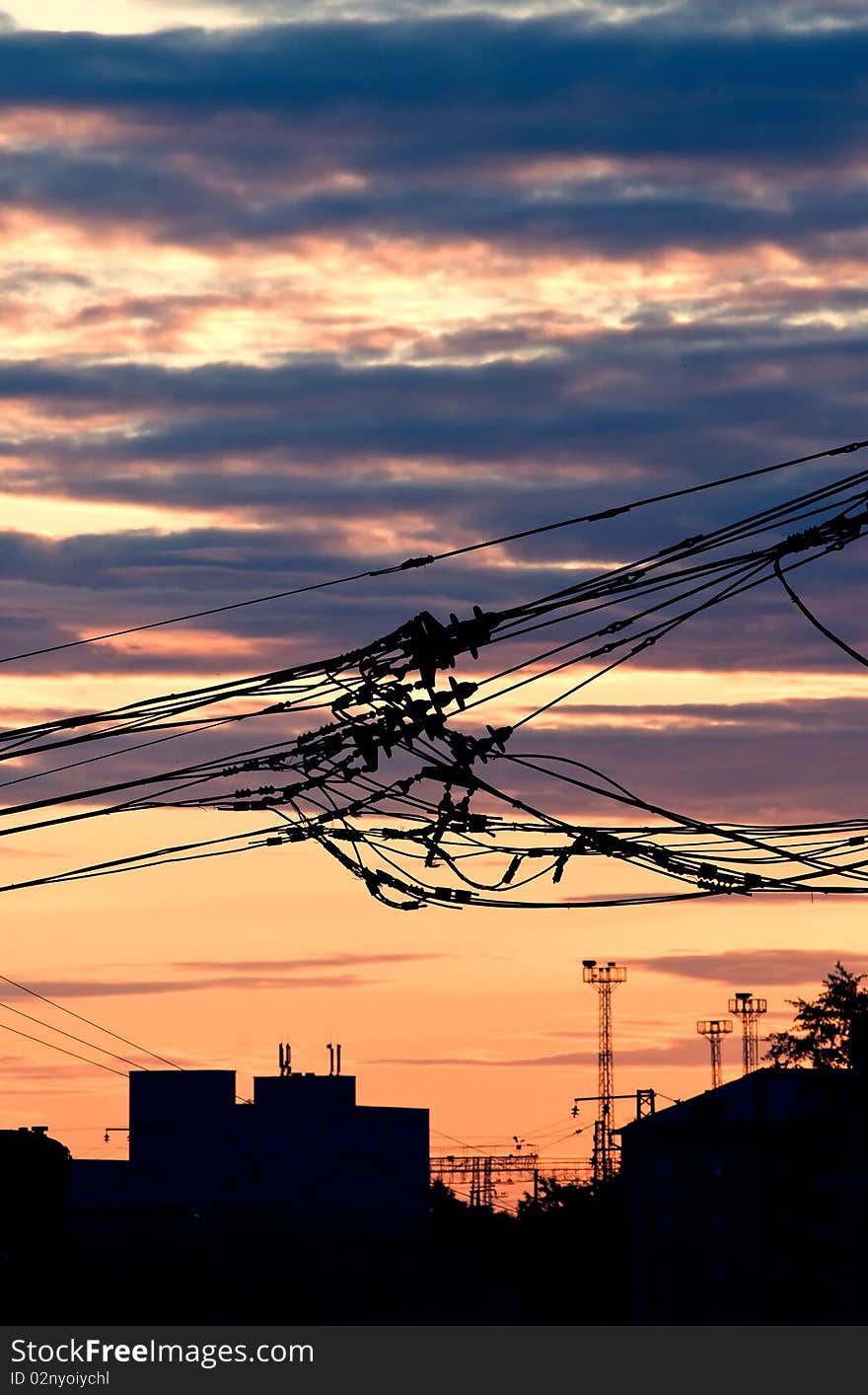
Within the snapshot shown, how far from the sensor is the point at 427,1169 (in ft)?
557

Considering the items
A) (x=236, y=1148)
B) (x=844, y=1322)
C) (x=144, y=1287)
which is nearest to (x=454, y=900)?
(x=844, y=1322)

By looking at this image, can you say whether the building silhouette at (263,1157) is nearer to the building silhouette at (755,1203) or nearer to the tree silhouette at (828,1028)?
the building silhouette at (755,1203)

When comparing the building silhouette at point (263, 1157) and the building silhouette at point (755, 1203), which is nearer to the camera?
the building silhouette at point (755, 1203)

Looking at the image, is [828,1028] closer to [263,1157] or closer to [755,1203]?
[755,1203]

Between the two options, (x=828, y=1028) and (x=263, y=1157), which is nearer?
(x=828, y=1028)

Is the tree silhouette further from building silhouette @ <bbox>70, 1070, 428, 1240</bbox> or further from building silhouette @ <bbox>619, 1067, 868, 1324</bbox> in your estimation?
building silhouette @ <bbox>70, 1070, 428, 1240</bbox>

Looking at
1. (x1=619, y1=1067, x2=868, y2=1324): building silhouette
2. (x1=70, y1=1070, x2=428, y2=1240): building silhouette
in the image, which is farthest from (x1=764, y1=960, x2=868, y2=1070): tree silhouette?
(x1=70, y1=1070, x2=428, y2=1240): building silhouette

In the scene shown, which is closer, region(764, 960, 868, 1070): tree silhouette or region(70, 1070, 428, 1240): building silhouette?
region(764, 960, 868, 1070): tree silhouette

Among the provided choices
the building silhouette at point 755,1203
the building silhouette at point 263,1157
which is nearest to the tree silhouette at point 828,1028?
the building silhouette at point 755,1203

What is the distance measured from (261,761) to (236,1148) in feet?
490

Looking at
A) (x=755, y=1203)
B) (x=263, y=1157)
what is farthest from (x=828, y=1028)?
(x=263, y=1157)
